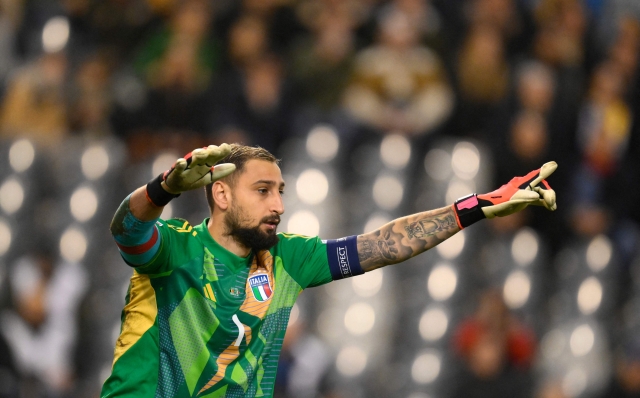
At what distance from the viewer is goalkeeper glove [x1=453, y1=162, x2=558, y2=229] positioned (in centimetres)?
440

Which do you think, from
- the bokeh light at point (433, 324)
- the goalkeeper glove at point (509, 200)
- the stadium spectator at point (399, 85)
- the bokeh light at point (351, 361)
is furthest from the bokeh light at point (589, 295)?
the goalkeeper glove at point (509, 200)

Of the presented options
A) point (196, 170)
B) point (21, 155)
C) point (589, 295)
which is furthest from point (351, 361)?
point (196, 170)

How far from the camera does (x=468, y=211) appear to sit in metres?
4.52

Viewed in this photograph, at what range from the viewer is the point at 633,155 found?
10.6m

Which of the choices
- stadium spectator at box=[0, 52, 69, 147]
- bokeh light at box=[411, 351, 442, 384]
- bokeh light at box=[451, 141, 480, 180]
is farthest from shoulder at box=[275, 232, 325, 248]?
bokeh light at box=[451, 141, 480, 180]

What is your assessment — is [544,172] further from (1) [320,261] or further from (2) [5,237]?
(2) [5,237]

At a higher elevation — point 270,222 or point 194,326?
point 270,222

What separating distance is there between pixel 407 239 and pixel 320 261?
431 mm

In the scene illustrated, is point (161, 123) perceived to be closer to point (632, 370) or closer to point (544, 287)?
point (544, 287)

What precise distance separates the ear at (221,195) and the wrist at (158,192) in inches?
23.8

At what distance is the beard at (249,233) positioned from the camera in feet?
14.6

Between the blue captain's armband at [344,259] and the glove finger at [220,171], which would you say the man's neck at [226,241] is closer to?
the blue captain's armband at [344,259]

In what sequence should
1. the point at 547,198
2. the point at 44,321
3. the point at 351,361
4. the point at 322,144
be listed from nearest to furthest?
the point at 547,198 < the point at 44,321 < the point at 351,361 < the point at 322,144

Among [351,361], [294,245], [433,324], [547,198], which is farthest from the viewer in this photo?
[433,324]
